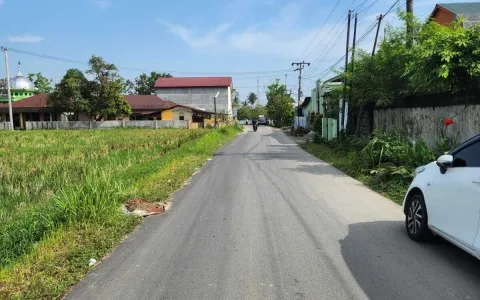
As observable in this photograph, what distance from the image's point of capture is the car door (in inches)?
175

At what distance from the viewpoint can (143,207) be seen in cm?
816

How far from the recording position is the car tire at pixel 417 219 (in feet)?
18.7

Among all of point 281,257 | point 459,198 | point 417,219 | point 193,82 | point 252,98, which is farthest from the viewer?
point 252,98

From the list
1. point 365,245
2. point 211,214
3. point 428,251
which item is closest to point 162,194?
point 211,214

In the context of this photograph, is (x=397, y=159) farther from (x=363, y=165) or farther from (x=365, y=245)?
(x=365, y=245)

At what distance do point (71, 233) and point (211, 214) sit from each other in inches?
101

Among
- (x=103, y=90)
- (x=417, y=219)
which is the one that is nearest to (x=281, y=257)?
(x=417, y=219)

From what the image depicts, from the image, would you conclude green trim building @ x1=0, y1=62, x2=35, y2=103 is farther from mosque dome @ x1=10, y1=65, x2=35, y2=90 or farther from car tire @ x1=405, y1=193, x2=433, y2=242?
car tire @ x1=405, y1=193, x2=433, y2=242

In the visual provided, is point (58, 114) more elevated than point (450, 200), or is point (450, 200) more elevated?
point (58, 114)

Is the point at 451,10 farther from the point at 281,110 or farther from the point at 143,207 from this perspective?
the point at 281,110

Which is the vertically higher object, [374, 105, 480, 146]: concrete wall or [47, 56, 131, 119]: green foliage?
[47, 56, 131, 119]: green foliage

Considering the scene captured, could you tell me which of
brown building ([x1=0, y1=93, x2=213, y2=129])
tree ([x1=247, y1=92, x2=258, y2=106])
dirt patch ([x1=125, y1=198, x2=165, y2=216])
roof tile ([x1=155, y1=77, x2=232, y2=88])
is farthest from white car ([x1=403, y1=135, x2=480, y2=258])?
tree ([x1=247, y1=92, x2=258, y2=106])

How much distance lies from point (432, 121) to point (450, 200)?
30.0 ft

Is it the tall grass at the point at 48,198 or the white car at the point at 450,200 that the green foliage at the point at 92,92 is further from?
the white car at the point at 450,200
